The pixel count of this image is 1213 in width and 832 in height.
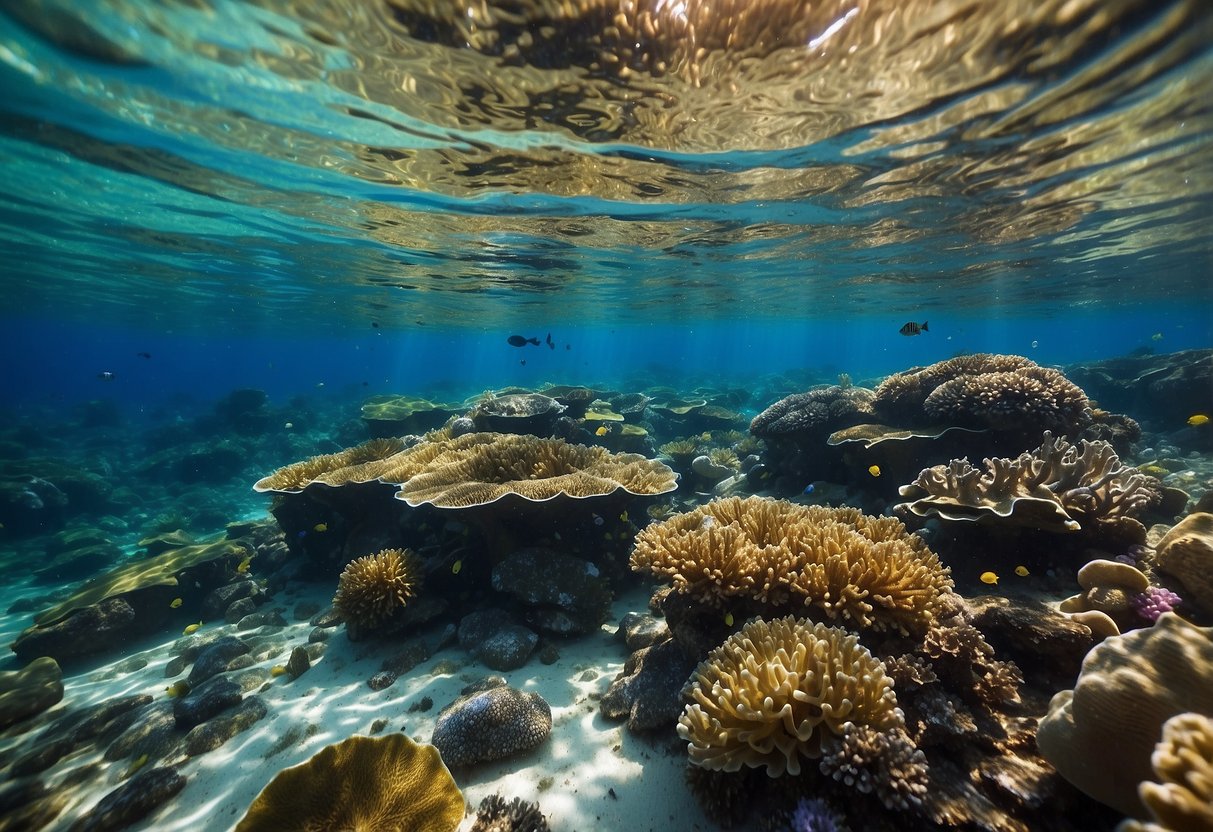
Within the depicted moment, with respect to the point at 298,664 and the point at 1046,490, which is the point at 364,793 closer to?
the point at 298,664

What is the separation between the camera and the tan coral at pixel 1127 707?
2.31 metres

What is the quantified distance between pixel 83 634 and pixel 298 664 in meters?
5.62

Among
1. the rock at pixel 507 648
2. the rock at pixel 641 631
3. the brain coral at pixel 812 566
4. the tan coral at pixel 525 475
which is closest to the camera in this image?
the brain coral at pixel 812 566

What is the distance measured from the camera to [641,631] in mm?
Result: 5648

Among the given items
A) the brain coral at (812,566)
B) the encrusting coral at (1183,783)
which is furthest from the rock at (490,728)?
the encrusting coral at (1183,783)

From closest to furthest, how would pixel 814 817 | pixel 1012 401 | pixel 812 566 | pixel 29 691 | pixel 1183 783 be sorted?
1. pixel 1183 783
2. pixel 814 817
3. pixel 812 566
4. pixel 29 691
5. pixel 1012 401

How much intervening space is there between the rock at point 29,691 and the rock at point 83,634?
1.10 m

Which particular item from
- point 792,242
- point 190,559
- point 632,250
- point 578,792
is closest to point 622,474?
point 578,792

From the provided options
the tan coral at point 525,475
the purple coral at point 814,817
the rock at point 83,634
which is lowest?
the rock at point 83,634

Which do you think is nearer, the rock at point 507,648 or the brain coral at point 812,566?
the brain coral at point 812,566

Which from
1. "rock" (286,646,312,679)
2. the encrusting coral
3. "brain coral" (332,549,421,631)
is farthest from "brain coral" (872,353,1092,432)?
"rock" (286,646,312,679)

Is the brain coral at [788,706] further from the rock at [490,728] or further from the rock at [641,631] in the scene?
the rock at [641,631]

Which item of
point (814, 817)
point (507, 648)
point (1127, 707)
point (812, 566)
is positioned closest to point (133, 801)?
point (507, 648)

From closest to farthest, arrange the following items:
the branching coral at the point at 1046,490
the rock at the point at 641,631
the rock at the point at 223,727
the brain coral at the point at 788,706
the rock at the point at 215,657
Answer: the brain coral at the point at 788,706 → the branching coral at the point at 1046,490 → the rock at the point at 223,727 → the rock at the point at 641,631 → the rock at the point at 215,657
